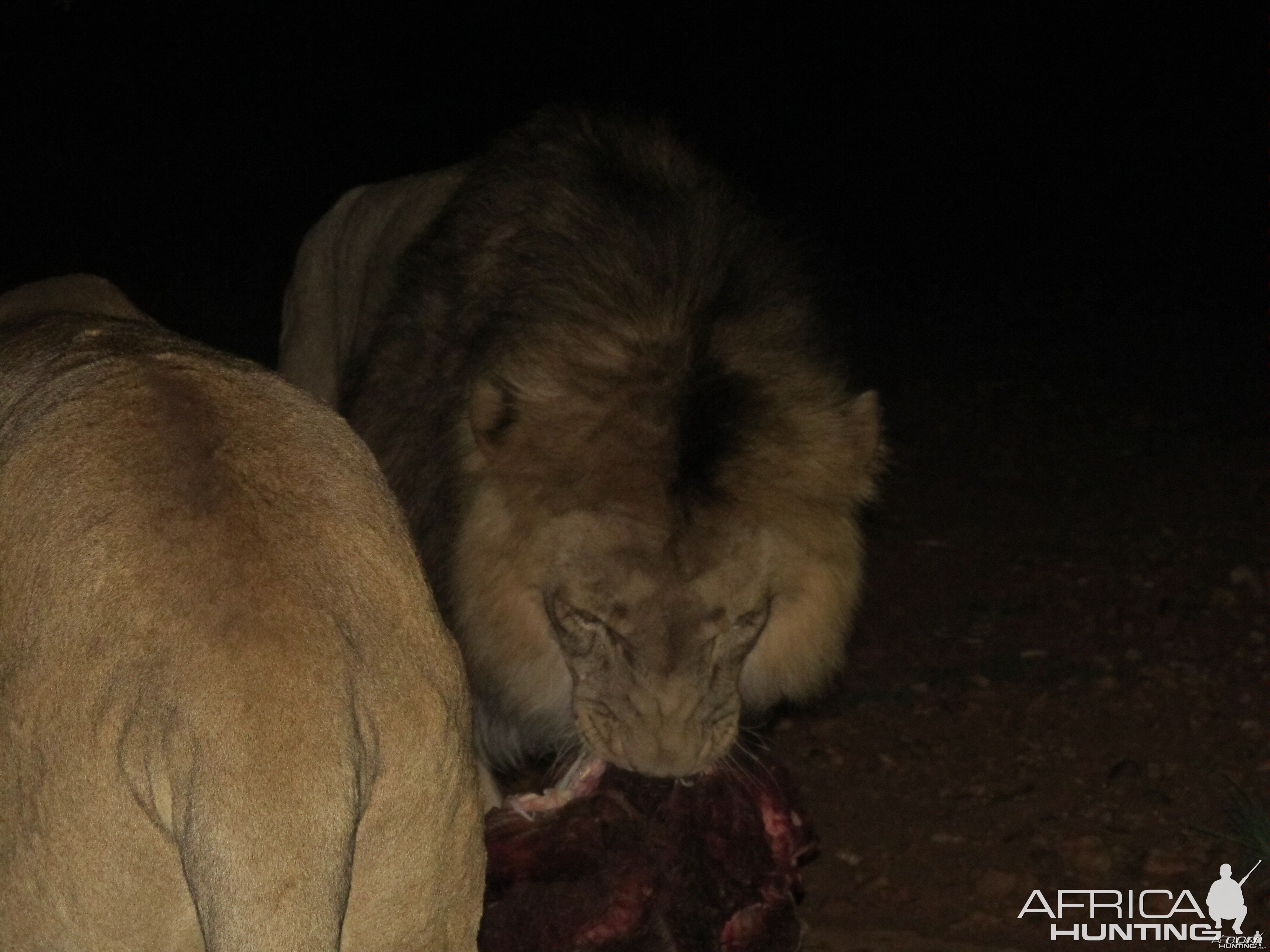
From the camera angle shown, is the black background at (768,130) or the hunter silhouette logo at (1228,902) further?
the black background at (768,130)

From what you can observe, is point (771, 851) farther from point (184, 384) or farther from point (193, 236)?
point (193, 236)

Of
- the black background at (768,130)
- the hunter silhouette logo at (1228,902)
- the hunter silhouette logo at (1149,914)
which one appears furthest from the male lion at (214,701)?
the black background at (768,130)

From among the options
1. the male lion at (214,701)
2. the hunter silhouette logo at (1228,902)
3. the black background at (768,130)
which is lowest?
the black background at (768,130)

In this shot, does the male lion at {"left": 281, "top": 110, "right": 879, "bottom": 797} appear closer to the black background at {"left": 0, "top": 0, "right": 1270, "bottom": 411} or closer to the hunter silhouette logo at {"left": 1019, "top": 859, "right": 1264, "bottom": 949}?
the hunter silhouette logo at {"left": 1019, "top": 859, "right": 1264, "bottom": 949}

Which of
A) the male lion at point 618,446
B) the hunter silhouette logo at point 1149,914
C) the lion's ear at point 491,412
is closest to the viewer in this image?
the male lion at point 618,446

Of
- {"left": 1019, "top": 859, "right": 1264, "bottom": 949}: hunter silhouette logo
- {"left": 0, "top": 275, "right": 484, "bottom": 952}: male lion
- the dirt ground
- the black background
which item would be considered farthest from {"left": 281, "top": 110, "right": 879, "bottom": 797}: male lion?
the black background

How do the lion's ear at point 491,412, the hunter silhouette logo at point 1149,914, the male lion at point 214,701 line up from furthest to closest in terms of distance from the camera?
the hunter silhouette logo at point 1149,914 → the lion's ear at point 491,412 → the male lion at point 214,701

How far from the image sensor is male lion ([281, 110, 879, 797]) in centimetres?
408

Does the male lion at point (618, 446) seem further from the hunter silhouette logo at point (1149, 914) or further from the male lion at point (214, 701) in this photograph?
the male lion at point (214, 701)

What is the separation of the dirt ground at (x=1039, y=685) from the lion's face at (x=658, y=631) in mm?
964

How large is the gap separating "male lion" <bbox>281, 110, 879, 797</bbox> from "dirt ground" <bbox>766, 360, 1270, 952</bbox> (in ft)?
2.09

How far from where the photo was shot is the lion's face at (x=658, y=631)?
13.0ft

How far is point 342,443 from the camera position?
111 inches

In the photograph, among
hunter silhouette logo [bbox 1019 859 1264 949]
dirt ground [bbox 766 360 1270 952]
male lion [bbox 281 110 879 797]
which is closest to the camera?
male lion [bbox 281 110 879 797]
